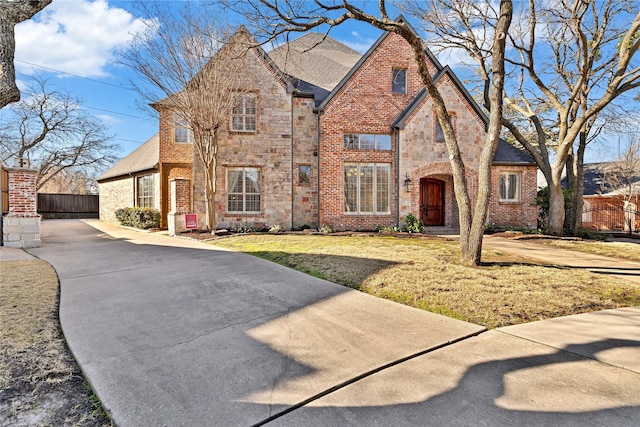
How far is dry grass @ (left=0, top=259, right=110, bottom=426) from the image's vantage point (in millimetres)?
2238

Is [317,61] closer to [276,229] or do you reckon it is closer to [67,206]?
[276,229]

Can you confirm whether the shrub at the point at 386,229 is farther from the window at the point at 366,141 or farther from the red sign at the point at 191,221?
the red sign at the point at 191,221

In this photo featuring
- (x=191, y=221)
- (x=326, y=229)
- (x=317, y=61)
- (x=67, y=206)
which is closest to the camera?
(x=191, y=221)

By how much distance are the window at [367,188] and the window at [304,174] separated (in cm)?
159

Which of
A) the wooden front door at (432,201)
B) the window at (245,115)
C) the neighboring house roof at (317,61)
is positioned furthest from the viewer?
the neighboring house roof at (317,61)

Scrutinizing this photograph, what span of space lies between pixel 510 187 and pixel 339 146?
839 cm

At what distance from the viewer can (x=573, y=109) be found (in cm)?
1396

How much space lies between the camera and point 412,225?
1334 centimetres

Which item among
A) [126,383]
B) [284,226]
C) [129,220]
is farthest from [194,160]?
[126,383]

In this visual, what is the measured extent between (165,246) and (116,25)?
742 cm

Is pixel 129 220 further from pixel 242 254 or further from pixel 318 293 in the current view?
pixel 318 293

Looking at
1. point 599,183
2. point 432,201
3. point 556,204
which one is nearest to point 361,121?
point 432,201

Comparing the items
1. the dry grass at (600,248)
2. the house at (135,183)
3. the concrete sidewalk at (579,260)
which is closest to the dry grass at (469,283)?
the concrete sidewalk at (579,260)

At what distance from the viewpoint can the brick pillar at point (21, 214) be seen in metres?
9.35
